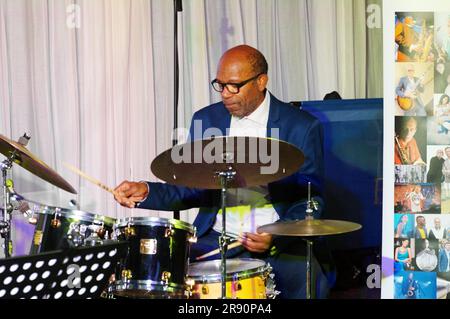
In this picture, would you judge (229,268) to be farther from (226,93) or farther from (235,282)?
(226,93)

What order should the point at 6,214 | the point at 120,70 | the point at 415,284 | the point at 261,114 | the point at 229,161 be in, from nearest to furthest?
the point at 229,161 < the point at 6,214 < the point at 415,284 < the point at 261,114 < the point at 120,70

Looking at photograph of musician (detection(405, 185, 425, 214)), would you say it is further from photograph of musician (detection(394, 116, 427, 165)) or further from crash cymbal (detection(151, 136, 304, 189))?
crash cymbal (detection(151, 136, 304, 189))

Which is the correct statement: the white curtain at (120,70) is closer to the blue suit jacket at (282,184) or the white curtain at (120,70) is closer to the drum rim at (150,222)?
the blue suit jacket at (282,184)

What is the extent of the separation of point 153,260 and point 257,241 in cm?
49

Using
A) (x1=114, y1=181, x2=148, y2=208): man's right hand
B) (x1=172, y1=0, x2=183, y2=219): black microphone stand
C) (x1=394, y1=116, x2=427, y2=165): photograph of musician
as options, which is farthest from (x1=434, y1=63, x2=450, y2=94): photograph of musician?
(x1=114, y1=181, x2=148, y2=208): man's right hand

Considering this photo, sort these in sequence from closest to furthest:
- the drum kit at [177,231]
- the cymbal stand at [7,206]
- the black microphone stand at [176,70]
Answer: the drum kit at [177,231] < the cymbal stand at [7,206] < the black microphone stand at [176,70]

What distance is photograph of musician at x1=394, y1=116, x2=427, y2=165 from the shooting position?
420 cm

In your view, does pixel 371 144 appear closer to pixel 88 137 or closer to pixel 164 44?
pixel 164 44

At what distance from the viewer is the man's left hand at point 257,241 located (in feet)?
12.5

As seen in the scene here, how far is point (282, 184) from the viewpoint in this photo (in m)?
4.24

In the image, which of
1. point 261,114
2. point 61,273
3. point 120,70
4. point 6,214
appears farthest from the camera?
point 120,70

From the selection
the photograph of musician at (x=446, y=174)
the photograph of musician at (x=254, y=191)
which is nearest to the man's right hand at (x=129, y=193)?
the photograph of musician at (x=254, y=191)

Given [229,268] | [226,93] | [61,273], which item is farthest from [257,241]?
[61,273]

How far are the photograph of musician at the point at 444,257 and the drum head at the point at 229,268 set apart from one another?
95 centimetres
